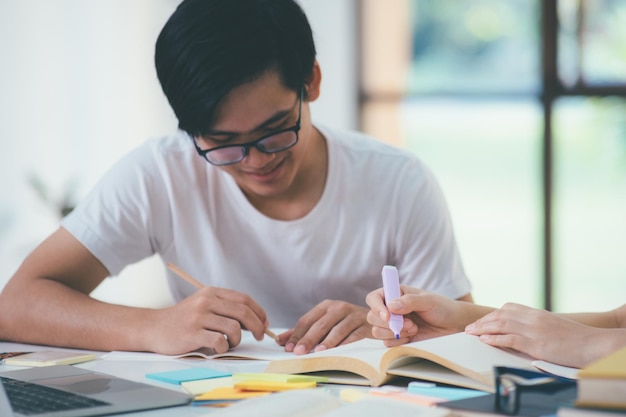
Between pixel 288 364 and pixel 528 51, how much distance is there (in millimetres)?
3130

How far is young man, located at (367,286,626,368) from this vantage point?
1.19 metres

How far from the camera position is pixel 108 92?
3758mm

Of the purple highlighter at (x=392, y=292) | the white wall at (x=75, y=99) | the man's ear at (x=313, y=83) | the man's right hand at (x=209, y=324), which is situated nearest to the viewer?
the purple highlighter at (x=392, y=292)

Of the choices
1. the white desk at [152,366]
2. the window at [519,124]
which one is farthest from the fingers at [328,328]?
the window at [519,124]

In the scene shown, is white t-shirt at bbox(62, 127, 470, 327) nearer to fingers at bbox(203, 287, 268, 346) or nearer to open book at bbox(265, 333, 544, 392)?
fingers at bbox(203, 287, 268, 346)

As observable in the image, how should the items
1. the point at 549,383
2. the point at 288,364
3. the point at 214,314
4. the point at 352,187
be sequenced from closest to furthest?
the point at 549,383
the point at 288,364
the point at 214,314
the point at 352,187

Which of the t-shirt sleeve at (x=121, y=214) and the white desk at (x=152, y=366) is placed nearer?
the white desk at (x=152, y=366)

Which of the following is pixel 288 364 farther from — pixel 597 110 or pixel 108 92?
pixel 597 110

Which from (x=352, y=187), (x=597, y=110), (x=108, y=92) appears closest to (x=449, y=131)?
(x=597, y=110)

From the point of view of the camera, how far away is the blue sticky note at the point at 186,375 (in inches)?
48.4

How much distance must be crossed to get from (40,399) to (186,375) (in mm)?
216

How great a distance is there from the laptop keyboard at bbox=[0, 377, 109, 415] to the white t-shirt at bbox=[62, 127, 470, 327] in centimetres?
64

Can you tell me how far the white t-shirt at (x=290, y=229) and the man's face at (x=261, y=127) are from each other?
169 mm

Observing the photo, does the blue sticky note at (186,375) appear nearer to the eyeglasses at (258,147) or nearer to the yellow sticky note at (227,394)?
the yellow sticky note at (227,394)
